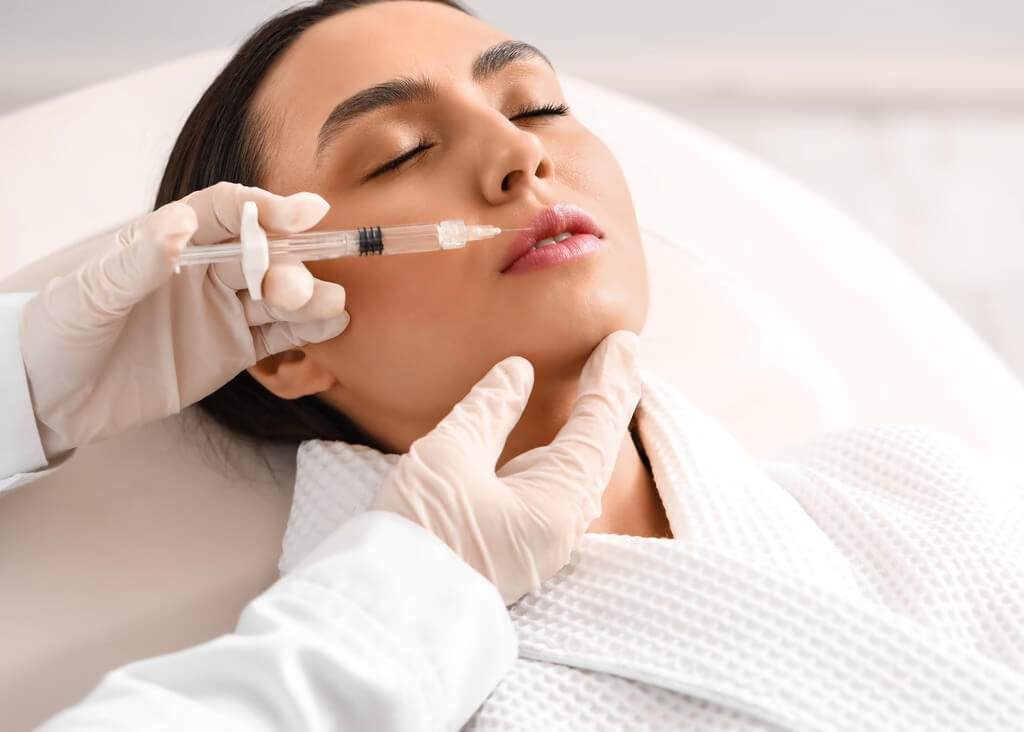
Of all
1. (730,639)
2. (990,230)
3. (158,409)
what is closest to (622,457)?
(730,639)

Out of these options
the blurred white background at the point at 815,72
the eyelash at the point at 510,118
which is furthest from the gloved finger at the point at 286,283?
the blurred white background at the point at 815,72

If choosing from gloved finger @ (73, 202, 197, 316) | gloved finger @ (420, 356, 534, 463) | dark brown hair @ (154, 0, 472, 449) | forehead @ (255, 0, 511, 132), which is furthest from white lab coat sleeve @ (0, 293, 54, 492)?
gloved finger @ (420, 356, 534, 463)

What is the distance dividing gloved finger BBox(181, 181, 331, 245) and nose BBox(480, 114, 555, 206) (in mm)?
174

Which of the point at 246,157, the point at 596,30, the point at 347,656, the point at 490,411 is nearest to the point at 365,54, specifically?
the point at 246,157

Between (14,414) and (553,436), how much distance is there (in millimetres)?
604

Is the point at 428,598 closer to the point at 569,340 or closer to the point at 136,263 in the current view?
the point at 569,340

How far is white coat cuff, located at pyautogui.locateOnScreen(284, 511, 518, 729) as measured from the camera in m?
0.90

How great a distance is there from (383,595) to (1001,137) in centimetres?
267

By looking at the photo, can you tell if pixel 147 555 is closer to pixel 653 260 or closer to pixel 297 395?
pixel 297 395

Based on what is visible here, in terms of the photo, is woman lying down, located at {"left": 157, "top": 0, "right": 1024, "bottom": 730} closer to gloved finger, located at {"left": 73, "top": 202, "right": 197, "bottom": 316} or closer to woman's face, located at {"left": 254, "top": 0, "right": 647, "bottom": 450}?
woman's face, located at {"left": 254, "top": 0, "right": 647, "bottom": 450}

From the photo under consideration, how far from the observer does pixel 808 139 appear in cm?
297

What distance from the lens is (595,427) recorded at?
1100 millimetres

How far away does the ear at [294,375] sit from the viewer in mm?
1236

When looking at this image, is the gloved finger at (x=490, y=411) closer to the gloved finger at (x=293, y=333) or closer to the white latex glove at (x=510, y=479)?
the white latex glove at (x=510, y=479)
